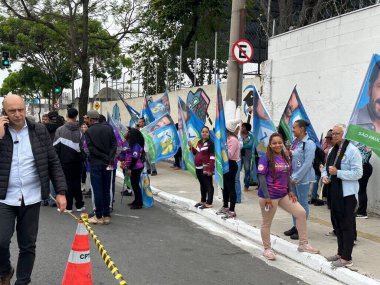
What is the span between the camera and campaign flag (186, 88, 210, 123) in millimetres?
15781

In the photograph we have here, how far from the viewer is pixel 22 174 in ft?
13.4

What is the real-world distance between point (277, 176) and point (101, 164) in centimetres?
312

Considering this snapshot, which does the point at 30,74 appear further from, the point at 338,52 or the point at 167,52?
the point at 338,52

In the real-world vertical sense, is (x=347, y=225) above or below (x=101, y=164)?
below

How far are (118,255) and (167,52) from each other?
18161 millimetres

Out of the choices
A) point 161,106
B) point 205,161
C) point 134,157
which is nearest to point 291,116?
point 205,161

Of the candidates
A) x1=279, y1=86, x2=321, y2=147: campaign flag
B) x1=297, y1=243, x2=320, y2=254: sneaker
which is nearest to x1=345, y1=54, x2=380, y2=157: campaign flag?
x1=297, y1=243, x2=320, y2=254: sneaker

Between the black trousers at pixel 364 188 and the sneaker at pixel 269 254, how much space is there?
297 cm

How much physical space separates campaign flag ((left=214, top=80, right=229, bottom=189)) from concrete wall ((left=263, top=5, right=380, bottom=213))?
2747 mm

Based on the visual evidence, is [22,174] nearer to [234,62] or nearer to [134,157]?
[134,157]

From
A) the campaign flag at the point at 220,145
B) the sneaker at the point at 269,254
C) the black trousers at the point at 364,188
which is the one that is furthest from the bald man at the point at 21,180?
the black trousers at the point at 364,188

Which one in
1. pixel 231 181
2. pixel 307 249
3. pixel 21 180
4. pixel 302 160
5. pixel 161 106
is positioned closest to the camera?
pixel 21 180

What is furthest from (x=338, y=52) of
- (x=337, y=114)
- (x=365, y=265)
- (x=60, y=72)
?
(x=60, y=72)

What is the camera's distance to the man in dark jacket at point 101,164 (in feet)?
24.9
